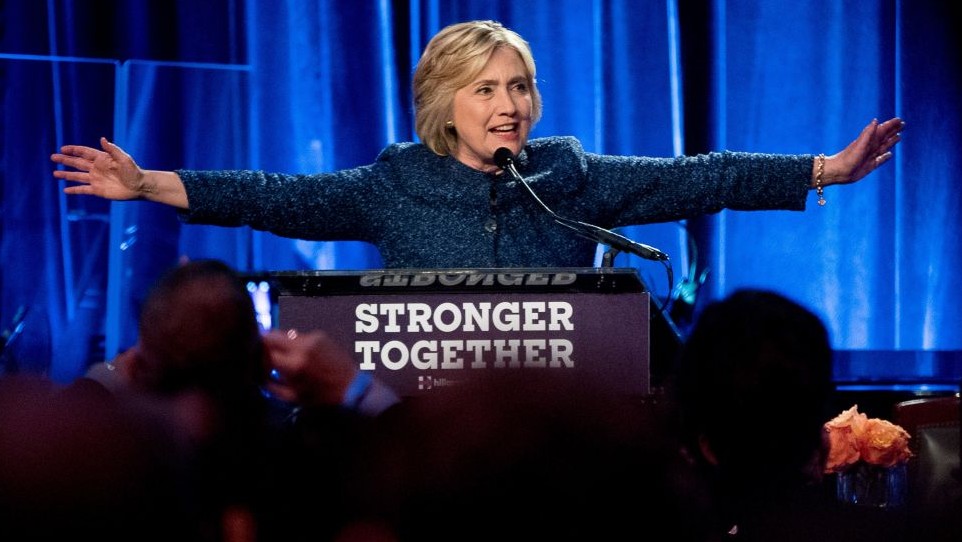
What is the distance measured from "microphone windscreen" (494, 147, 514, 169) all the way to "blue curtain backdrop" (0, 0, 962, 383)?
2.08 meters

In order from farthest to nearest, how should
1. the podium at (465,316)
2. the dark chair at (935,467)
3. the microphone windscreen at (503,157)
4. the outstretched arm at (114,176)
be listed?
the microphone windscreen at (503,157), the outstretched arm at (114,176), the podium at (465,316), the dark chair at (935,467)

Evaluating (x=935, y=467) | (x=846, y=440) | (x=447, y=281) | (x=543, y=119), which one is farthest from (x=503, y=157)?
(x=543, y=119)

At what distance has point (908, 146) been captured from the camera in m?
4.59

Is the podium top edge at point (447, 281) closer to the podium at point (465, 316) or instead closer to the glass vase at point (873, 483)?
the podium at point (465, 316)

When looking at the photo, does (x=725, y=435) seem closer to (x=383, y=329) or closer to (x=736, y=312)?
(x=736, y=312)

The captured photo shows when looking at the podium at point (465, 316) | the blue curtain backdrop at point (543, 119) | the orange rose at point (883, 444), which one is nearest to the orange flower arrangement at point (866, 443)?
the orange rose at point (883, 444)

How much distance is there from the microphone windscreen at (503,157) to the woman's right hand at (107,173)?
0.64 m

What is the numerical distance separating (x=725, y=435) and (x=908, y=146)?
150 inches

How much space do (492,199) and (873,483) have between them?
87 centimetres

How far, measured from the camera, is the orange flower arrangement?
197 cm

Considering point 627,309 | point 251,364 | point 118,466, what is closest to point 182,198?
point 627,309

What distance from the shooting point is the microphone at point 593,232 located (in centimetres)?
201

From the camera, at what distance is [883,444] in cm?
196

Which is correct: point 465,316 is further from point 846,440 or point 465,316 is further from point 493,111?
point 493,111
